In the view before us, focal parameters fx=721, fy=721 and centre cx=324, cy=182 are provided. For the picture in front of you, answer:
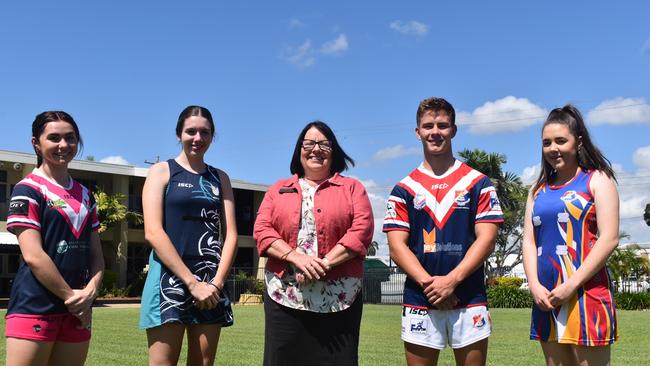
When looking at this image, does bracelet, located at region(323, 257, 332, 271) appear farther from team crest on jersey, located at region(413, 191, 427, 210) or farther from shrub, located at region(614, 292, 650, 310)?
shrub, located at region(614, 292, 650, 310)

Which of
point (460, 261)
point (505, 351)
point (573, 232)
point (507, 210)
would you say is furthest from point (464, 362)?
point (507, 210)

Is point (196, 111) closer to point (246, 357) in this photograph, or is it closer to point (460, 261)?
point (460, 261)

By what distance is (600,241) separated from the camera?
169 inches

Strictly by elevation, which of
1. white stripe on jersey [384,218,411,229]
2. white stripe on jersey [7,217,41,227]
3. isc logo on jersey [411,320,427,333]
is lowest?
isc logo on jersey [411,320,427,333]

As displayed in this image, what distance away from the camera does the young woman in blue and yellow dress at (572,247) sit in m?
4.28

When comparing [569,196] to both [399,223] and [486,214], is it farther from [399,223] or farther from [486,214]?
[399,223]

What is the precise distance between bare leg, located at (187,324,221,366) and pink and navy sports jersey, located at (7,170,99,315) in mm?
757

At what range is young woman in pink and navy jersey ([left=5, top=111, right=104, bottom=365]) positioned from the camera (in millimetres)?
4207

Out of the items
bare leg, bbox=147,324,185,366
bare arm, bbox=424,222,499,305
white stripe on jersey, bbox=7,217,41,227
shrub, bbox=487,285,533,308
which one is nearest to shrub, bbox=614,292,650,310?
shrub, bbox=487,285,533,308

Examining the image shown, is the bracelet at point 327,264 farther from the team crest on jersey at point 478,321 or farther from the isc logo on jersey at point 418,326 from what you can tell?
the team crest on jersey at point 478,321

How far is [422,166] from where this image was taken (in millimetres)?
4781

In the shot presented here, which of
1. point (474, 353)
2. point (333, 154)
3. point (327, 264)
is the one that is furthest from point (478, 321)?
point (333, 154)

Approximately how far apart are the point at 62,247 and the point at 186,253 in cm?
75

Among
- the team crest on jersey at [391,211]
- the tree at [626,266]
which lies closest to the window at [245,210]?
the tree at [626,266]
